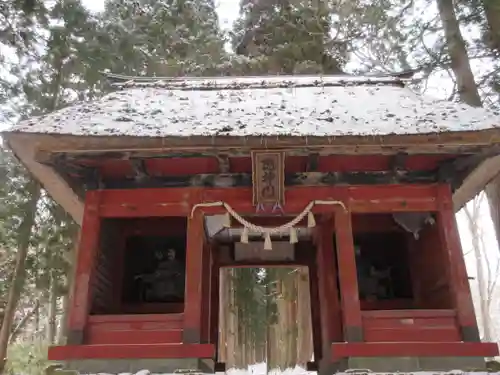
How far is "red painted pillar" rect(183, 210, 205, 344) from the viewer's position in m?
4.51

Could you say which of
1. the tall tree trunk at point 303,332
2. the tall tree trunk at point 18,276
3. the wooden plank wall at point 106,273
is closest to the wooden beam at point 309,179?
the wooden plank wall at point 106,273

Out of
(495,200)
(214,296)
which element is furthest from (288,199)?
(495,200)

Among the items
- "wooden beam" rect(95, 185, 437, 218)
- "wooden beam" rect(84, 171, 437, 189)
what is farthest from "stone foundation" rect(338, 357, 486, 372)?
"wooden beam" rect(84, 171, 437, 189)

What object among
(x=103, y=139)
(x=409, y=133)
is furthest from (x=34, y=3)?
(x=409, y=133)

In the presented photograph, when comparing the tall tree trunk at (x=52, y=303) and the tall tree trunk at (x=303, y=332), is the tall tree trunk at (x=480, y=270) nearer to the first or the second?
the tall tree trunk at (x=303, y=332)

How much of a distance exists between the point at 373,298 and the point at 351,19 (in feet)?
29.3

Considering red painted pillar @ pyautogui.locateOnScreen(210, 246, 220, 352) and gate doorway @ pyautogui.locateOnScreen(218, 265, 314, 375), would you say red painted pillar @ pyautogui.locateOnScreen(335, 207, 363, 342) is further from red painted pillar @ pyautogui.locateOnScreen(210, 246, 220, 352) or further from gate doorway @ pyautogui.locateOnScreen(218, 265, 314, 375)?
gate doorway @ pyautogui.locateOnScreen(218, 265, 314, 375)

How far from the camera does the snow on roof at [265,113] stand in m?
4.50

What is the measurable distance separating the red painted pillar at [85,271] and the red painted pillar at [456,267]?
368cm

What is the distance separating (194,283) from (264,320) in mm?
11769

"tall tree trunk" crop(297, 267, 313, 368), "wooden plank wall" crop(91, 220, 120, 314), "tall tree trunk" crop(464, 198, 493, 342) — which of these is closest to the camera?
"wooden plank wall" crop(91, 220, 120, 314)

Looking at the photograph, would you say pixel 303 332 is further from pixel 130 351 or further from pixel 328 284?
pixel 130 351

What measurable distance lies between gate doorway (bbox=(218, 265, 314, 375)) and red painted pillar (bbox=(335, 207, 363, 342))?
9.55 m

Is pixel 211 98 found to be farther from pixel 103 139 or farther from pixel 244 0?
pixel 244 0
